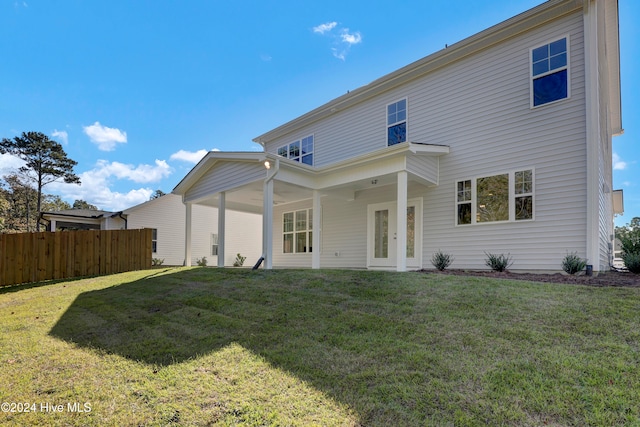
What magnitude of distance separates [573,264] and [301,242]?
28.9 ft

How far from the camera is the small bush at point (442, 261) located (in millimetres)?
8526

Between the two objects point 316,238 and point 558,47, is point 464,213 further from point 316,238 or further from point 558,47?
point 558,47

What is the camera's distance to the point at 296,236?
1345cm

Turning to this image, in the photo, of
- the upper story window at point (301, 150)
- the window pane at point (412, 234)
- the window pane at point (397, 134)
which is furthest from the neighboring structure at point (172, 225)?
the window pane at point (412, 234)

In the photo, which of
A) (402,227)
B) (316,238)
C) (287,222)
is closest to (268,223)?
(316,238)

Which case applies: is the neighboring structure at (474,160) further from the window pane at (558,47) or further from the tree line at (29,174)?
the tree line at (29,174)

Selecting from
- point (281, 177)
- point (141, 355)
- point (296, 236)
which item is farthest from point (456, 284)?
point (296, 236)

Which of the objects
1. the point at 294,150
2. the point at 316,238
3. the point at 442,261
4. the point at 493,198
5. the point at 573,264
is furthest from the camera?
the point at 294,150

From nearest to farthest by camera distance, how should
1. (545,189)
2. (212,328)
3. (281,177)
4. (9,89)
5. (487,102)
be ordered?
(212,328) < (545,189) < (487,102) < (281,177) < (9,89)

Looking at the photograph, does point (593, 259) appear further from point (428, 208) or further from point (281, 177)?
point (281, 177)

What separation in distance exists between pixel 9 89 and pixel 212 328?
22693 millimetres

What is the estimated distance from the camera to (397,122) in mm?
10406

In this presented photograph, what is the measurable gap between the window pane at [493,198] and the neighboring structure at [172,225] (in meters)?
15.2

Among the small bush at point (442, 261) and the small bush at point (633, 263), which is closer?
the small bush at point (633, 263)
